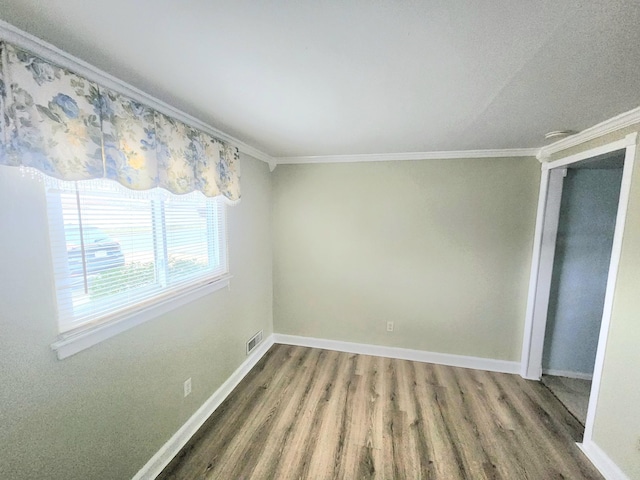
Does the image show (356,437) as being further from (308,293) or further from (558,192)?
(558,192)

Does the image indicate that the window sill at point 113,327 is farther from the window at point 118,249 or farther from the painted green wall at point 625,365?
the painted green wall at point 625,365

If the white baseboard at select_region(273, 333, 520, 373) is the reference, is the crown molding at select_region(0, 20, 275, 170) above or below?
above

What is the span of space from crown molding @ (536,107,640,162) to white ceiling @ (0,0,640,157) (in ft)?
0.29

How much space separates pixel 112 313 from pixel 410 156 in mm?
2733

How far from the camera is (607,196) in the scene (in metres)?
2.44

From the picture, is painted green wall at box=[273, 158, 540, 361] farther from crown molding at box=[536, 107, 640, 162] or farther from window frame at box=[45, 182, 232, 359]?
window frame at box=[45, 182, 232, 359]

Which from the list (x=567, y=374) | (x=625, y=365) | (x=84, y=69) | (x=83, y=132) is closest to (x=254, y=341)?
(x=83, y=132)

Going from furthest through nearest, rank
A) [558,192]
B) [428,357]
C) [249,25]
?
1. [428,357]
2. [558,192]
3. [249,25]

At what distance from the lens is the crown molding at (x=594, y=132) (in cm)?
154

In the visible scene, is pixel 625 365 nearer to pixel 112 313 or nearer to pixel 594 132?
pixel 594 132

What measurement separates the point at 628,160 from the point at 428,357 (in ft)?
7.59

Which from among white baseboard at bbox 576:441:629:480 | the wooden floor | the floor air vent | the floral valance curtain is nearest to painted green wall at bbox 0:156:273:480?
the floral valance curtain

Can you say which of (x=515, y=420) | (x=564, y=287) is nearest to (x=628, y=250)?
(x=564, y=287)

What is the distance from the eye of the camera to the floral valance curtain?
0.92 meters
